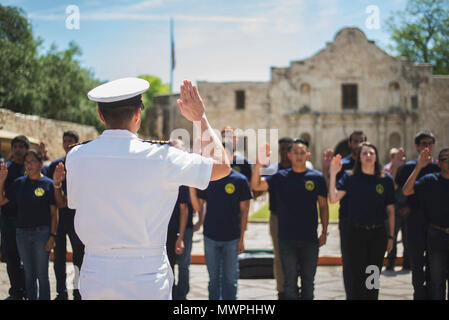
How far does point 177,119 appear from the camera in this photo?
35938 millimetres

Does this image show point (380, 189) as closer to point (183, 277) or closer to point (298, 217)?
point (298, 217)

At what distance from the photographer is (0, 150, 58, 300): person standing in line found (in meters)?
5.75

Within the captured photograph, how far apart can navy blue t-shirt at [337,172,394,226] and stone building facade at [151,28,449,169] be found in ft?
84.5

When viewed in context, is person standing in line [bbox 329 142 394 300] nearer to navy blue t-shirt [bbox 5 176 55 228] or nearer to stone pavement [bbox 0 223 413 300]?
stone pavement [bbox 0 223 413 300]

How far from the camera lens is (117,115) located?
2420 millimetres

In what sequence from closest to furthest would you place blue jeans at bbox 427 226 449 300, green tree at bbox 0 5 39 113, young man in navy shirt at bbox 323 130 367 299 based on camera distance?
blue jeans at bbox 427 226 449 300, young man in navy shirt at bbox 323 130 367 299, green tree at bbox 0 5 39 113

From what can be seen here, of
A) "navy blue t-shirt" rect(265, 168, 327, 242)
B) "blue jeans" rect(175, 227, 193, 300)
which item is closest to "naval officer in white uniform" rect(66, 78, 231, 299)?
"navy blue t-shirt" rect(265, 168, 327, 242)

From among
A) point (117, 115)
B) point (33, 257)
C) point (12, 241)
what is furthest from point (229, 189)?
point (117, 115)

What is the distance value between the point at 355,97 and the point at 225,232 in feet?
91.2

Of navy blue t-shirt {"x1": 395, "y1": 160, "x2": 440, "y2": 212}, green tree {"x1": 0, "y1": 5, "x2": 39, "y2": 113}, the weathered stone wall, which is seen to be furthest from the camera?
green tree {"x1": 0, "y1": 5, "x2": 39, "y2": 113}

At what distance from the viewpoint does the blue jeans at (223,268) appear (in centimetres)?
563

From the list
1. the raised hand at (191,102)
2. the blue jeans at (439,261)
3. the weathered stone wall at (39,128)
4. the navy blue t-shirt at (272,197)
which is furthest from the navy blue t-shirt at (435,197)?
the weathered stone wall at (39,128)

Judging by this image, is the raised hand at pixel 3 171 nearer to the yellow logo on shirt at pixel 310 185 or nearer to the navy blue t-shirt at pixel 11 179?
the navy blue t-shirt at pixel 11 179
